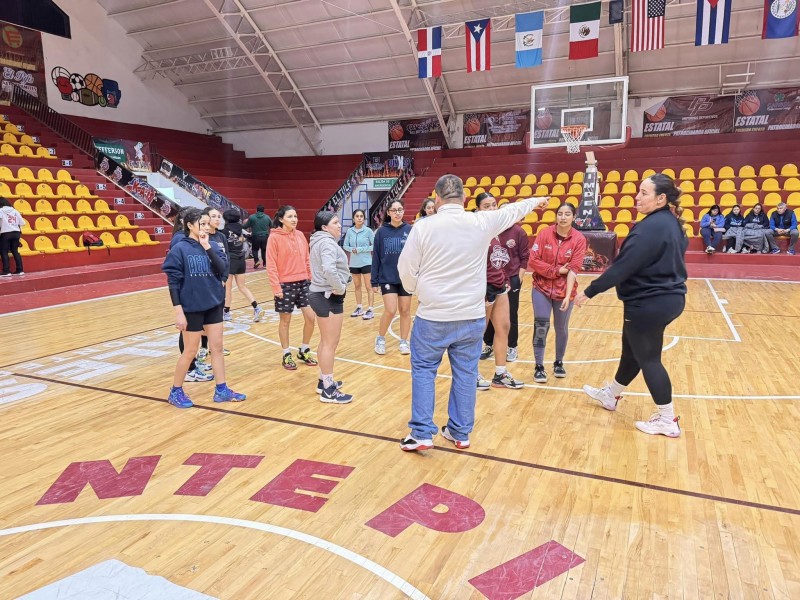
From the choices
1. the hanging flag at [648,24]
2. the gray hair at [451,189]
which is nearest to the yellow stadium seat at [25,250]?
the gray hair at [451,189]

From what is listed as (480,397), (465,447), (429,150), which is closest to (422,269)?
(465,447)

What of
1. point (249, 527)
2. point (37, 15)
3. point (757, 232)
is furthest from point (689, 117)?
point (37, 15)

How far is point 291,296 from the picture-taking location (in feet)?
18.0

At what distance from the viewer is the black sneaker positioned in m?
5.11

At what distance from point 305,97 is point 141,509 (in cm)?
2110

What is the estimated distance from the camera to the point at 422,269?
128 inches

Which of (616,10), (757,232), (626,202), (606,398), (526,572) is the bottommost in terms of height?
(526,572)

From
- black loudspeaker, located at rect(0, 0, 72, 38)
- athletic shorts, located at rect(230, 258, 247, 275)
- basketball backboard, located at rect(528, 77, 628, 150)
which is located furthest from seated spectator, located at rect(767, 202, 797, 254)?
black loudspeaker, located at rect(0, 0, 72, 38)

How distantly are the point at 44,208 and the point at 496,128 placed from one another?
1484 cm

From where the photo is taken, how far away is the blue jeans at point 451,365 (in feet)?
10.6

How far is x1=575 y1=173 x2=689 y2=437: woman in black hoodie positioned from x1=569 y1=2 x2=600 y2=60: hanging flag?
11822 mm

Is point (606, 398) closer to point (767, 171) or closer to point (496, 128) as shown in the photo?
point (767, 171)

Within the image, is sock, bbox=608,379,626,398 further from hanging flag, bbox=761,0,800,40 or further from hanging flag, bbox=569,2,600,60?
hanging flag, bbox=761,0,800,40

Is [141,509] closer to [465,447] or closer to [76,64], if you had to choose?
[465,447]
